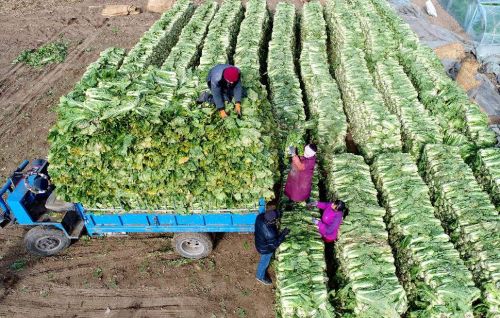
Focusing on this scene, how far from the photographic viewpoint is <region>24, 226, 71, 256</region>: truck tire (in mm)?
9758

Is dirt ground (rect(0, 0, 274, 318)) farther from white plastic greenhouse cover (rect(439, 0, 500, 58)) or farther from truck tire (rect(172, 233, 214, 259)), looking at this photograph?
white plastic greenhouse cover (rect(439, 0, 500, 58))

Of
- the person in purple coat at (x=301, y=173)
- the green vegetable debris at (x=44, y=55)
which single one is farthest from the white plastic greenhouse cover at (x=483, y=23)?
the green vegetable debris at (x=44, y=55)

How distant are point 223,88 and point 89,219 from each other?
4406 mm

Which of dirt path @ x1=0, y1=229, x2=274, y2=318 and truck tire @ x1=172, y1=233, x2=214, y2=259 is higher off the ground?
truck tire @ x1=172, y1=233, x2=214, y2=259

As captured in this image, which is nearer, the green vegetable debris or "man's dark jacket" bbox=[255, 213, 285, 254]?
"man's dark jacket" bbox=[255, 213, 285, 254]

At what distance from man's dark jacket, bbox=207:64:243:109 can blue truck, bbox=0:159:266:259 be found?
2.44 metres

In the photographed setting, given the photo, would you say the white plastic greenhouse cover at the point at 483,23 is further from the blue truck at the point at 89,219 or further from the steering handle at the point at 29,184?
the steering handle at the point at 29,184

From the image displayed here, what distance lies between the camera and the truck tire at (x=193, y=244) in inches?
381

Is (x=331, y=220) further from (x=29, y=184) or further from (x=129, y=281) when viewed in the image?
(x=29, y=184)

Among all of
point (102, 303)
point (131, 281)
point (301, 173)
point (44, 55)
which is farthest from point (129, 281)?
point (44, 55)

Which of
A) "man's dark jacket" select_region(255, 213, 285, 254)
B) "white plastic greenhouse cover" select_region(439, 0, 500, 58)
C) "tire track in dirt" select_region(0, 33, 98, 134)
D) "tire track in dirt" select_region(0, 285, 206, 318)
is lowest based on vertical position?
"tire track in dirt" select_region(0, 285, 206, 318)

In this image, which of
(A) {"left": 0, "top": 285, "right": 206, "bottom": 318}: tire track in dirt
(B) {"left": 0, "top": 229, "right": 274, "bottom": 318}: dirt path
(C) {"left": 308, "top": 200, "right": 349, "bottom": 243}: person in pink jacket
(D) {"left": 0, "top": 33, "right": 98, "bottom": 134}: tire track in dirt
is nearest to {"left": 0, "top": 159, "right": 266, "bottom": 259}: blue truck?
(B) {"left": 0, "top": 229, "right": 274, "bottom": 318}: dirt path

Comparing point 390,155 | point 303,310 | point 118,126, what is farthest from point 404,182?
point 118,126

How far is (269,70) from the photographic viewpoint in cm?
1472
